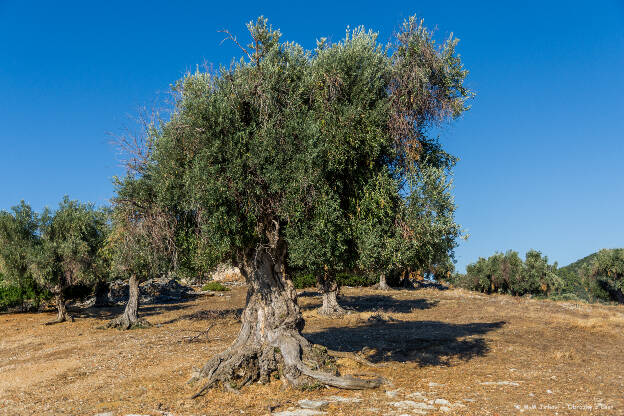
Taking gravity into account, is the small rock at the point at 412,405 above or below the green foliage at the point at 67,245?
below

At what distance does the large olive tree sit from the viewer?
11.8 metres

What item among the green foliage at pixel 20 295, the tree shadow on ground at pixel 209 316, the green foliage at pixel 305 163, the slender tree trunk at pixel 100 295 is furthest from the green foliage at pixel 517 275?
the green foliage at pixel 20 295

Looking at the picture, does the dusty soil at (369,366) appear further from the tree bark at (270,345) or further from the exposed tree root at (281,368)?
the tree bark at (270,345)

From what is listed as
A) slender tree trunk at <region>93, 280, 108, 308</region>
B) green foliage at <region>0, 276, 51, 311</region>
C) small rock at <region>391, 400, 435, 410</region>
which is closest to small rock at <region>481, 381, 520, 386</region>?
small rock at <region>391, 400, 435, 410</region>

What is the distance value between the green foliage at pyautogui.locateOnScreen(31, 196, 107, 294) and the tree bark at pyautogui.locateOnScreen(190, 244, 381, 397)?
1931 cm

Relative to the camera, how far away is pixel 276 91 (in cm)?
1280

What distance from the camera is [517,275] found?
61531 millimetres

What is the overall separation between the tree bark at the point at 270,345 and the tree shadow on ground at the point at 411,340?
4.48 metres

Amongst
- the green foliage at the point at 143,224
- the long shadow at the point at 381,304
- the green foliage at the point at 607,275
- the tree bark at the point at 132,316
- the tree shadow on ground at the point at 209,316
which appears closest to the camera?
the green foliage at the point at 143,224

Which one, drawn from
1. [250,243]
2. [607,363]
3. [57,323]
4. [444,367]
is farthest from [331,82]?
[57,323]

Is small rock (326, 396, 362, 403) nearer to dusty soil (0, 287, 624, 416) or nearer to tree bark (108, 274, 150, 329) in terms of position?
dusty soil (0, 287, 624, 416)

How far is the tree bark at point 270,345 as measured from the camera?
42.4 ft

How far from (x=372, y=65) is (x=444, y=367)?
10912 mm

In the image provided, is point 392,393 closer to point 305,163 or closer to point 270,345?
point 270,345
